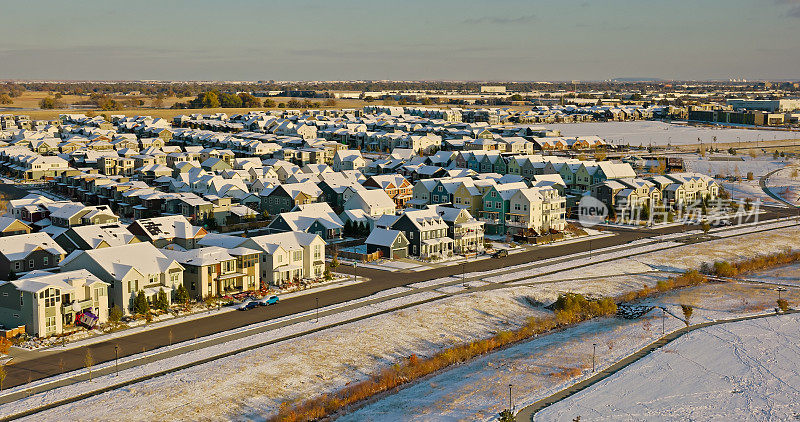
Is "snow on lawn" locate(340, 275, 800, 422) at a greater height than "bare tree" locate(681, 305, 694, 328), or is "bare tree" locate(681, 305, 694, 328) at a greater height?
"bare tree" locate(681, 305, 694, 328)

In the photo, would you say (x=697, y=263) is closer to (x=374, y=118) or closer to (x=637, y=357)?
(x=637, y=357)

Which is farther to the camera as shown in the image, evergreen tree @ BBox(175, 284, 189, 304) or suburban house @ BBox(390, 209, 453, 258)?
suburban house @ BBox(390, 209, 453, 258)

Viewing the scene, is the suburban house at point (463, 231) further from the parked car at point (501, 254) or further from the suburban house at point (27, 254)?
the suburban house at point (27, 254)

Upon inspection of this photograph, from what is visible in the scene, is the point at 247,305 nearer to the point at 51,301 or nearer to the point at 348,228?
the point at 51,301

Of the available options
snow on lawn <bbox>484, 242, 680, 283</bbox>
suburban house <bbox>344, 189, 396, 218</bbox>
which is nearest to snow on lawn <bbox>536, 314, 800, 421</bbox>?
snow on lawn <bbox>484, 242, 680, 283</bbox>

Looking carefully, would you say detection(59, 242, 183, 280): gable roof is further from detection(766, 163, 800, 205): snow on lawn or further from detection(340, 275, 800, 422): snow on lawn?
detection(766, 163, 800, 205): snow on lawn

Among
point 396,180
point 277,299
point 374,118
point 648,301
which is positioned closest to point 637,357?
point 648,301
